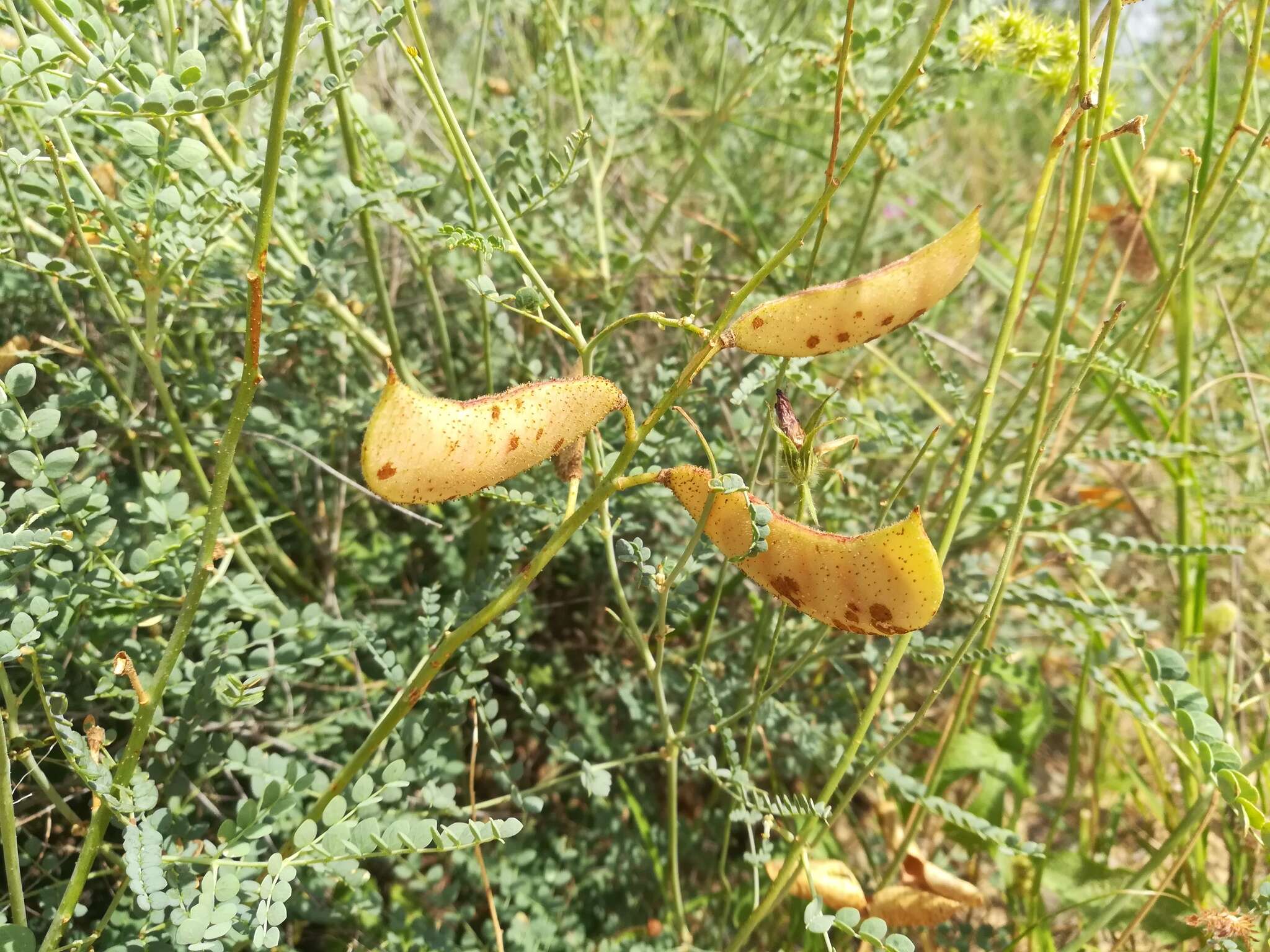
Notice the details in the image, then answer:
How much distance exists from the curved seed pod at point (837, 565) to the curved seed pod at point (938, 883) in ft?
2.01

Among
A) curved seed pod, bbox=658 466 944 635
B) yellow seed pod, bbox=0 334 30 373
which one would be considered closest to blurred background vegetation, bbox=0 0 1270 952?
yellow seed pod, bbox=0 334 30 373

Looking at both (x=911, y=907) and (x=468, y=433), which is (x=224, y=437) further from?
(x=911, y=907)

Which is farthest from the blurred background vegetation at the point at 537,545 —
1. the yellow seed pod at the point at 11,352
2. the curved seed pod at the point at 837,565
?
the curved seed pod at the point at 837,565

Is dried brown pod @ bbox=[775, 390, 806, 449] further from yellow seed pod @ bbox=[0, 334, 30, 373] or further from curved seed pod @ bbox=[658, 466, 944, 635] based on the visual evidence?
yellow seed pod @ bbox=[0, 334, 30, 373]

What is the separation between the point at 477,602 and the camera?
1.08 meters

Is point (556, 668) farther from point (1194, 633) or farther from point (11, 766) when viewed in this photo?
point (1194, 633)

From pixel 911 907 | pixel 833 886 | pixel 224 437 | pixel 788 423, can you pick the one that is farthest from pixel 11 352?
pixel 911 907

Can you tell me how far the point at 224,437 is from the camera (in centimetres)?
73

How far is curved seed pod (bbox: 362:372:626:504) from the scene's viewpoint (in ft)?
1.97

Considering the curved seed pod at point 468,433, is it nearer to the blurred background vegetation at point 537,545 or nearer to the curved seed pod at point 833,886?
the blurred background vegetation at point 537,545

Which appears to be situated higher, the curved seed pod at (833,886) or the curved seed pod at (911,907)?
the curved seed pod at (833,886)

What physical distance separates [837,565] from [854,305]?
184mm

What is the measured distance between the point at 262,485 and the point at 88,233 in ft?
1.59

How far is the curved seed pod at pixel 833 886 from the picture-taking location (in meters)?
1.05
